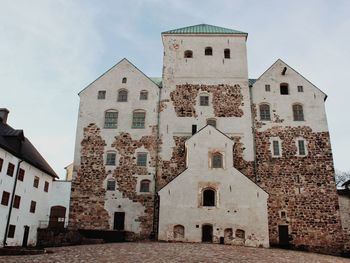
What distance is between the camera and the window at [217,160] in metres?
26.3

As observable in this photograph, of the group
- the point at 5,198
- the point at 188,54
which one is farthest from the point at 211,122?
the point at 5,198

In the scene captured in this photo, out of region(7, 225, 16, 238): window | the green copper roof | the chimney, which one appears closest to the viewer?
region(7, 225, 16, 238): window

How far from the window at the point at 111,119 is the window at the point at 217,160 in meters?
8.99

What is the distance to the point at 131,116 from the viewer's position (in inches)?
1201

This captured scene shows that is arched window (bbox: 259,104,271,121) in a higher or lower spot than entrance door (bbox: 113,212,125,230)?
higher

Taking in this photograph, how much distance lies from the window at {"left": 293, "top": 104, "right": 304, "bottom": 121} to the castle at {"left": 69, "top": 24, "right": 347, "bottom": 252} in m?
0.09

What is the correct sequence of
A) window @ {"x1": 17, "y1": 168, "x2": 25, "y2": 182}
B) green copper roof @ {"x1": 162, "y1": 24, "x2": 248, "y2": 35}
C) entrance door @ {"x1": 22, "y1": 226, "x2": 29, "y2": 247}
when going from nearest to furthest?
window @ {"x1": 17, "y1": 168, "x2": 25, "y2": 182} → entrance door @ {"x1": 22, "y1": 226, "x2": 29, "y2": 247} → green copper roof @ {"x1": 162, "y1": 24, "x2": 248, "y2": 35}

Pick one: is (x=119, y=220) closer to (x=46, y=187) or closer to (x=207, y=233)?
(x=207, y=233)

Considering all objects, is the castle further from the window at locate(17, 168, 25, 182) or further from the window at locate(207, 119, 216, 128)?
the window at locate(17, 168, 25, 182)

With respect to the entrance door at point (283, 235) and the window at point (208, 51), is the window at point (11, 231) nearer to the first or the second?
the entrance door at point (283, 235)

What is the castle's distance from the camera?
25162 millimetres

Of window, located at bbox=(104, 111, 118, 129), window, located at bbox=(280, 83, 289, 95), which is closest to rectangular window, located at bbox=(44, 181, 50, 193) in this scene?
window, located at bbox=(104, 111, 118, 129)

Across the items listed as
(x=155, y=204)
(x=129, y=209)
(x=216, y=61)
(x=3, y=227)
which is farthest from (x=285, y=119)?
(x=3, y=227)

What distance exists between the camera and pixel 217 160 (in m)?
26.5
